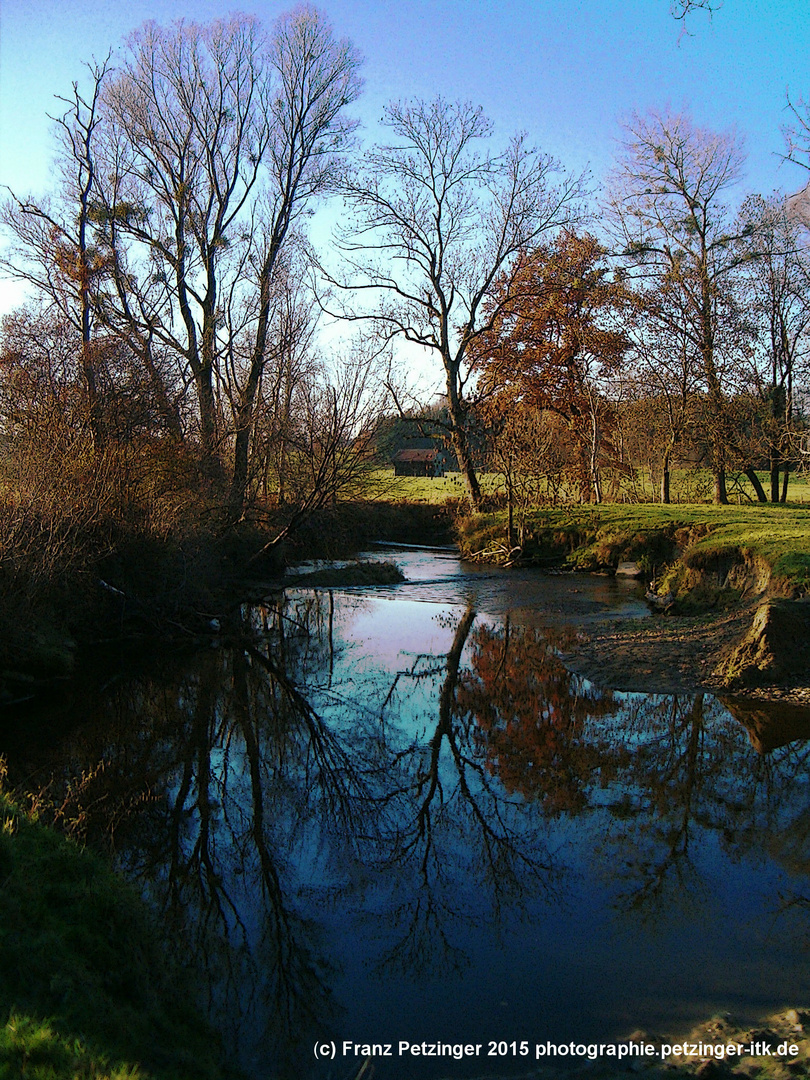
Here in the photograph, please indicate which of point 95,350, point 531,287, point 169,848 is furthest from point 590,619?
point 531,287

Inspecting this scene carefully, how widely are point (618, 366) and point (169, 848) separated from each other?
90.8ft

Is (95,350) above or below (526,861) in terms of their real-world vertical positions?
above

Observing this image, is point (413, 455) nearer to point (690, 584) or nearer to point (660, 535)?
point (660, 535)

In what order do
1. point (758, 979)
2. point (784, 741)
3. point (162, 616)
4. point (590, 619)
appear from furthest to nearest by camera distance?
point (590, 619) < point (162, 616) < point (784, 741) < point (758, 979)

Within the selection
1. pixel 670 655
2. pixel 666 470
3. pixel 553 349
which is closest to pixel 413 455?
pixel 553 349

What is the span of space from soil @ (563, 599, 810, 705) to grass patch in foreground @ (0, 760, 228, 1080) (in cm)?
704

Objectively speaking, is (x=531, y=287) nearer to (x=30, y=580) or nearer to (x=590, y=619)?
(x=590, y=619)

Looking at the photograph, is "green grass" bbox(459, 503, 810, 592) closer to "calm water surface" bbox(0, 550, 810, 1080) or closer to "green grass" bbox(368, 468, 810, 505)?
"green grass" bbox(368, 468, 810, 505)

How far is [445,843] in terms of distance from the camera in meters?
6.37

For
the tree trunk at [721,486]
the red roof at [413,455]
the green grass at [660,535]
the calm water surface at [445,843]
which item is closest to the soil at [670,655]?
the calm water surface at [445,843]

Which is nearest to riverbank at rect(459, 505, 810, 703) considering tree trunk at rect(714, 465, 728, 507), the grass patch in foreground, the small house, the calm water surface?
the calm water surface

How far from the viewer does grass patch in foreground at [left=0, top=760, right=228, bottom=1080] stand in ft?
10.6

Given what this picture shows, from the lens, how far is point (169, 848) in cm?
623

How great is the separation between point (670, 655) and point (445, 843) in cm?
568
